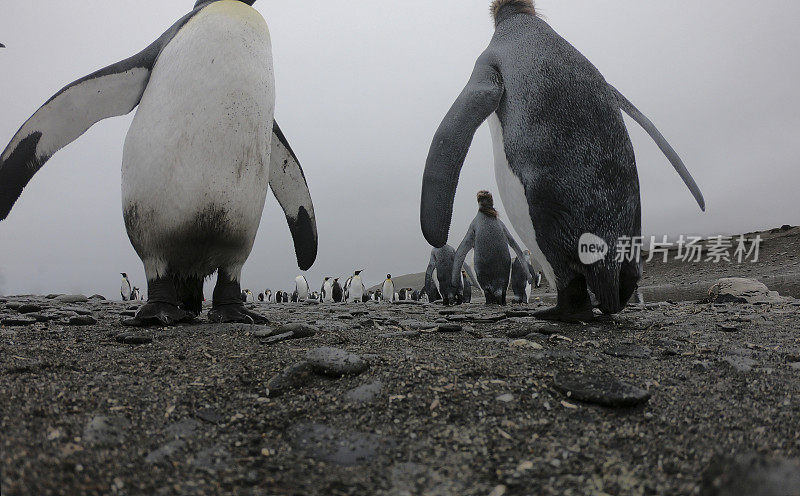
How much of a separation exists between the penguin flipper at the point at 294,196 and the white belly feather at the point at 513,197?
1835 millimetres

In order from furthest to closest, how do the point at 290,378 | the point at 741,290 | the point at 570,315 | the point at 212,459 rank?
1. the point at 741,290
2. the point at 570,315
3. the point at 290,378
4. the point at 212,459

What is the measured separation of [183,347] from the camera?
7.00 ft

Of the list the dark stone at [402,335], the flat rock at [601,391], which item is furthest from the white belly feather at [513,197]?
the flat rock at [601,391]

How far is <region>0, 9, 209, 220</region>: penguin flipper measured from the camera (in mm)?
3176

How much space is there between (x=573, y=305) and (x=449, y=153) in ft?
4.45

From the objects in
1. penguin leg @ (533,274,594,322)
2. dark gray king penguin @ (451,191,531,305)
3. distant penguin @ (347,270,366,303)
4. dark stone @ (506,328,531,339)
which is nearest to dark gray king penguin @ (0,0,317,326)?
dark stone @ (506,328,531,339)

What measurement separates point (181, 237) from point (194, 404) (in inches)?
70.6

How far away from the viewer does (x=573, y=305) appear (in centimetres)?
320

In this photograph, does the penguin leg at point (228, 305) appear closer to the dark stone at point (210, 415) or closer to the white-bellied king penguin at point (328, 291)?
the dark stone at point (210, 415)

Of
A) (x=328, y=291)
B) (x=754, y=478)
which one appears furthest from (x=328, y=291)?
(x=754, y=478)

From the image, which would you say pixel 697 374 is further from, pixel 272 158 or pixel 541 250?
pixel 272 158

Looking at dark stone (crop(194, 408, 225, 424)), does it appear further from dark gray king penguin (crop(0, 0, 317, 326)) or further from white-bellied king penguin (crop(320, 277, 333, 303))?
white-bellied king penguin (crop(320, 277, 333, 303))

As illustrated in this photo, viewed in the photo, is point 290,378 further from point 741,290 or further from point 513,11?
point 741,290

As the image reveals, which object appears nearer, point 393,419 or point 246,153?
Answer: point 393,419
